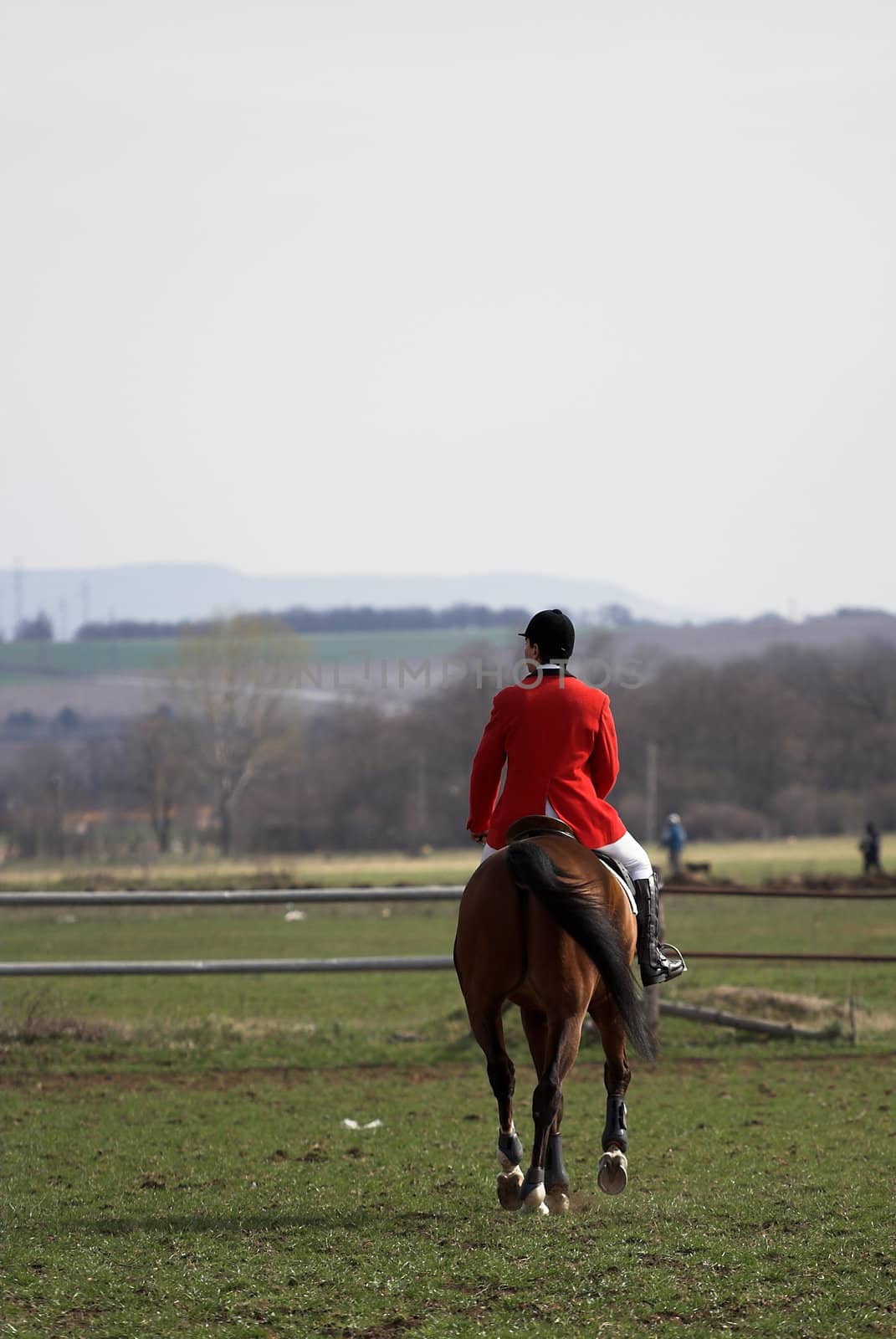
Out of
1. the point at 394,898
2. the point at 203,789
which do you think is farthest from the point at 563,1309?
the point at 203,789

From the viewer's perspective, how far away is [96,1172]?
7703mm

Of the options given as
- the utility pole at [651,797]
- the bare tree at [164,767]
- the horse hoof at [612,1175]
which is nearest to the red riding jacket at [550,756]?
the horse hoof at [612,1175]

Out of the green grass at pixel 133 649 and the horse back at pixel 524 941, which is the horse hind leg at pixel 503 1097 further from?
the green grass at pixel 133 649

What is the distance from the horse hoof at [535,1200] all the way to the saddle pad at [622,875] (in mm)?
1162

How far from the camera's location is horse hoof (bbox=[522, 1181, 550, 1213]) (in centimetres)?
622

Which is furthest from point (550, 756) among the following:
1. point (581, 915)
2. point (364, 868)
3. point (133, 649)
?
point (133, 649)

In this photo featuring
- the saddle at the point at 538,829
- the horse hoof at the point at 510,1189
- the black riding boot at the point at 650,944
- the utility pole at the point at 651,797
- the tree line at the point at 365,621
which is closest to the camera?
the horse hoof at the point at 510,1189

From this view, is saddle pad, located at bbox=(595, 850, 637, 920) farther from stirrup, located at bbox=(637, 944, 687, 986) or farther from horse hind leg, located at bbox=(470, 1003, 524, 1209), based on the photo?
horse hind leg, located at bbox=(470, 1003, 524, 1209)

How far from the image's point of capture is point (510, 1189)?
243 inches

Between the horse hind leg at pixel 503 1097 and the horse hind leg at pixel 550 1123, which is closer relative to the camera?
the horse hind leg at pixel 550 1123

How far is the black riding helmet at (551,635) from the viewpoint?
22.1ft

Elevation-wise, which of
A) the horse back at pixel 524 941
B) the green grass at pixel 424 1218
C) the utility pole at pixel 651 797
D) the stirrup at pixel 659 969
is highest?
the horse back at pixel 524 941

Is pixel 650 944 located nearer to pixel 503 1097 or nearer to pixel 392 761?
pixel 503 1097

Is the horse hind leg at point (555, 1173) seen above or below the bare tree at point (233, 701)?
above
